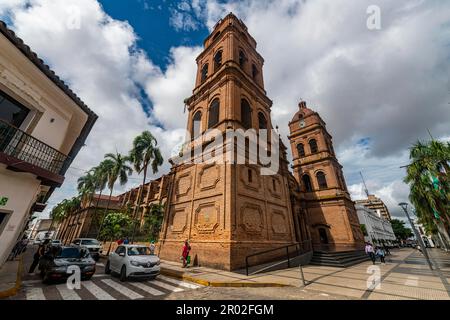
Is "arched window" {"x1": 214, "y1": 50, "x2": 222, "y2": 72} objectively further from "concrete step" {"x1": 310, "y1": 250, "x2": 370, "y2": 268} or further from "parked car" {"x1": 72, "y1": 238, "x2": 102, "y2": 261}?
"parked car" {"x1": 72, "y1": 238, "x2": 102, "y2": 261}

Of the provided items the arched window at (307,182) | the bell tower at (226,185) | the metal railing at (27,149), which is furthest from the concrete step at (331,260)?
the metal railing at (27,149)

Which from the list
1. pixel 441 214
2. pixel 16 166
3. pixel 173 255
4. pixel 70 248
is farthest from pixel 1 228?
pixel 441 214

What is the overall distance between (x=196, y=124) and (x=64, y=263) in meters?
13.9

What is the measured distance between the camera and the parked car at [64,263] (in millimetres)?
7281

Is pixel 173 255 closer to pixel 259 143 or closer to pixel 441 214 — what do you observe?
pixel 259 143

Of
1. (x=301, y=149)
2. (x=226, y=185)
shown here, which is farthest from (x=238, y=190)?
(x=301, y=149)

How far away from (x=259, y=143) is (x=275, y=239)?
7848mm

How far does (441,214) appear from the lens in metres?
14.8

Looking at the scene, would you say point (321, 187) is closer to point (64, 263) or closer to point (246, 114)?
point (246, 114)

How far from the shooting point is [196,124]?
1848 centimetres

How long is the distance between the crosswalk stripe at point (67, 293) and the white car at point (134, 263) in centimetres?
192

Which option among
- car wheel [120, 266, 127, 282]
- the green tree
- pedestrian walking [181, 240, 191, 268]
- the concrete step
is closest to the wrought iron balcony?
car wheel [120, 266, 127, 282]

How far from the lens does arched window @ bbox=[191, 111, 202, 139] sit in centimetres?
1760

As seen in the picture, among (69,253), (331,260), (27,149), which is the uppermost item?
(27,149)
